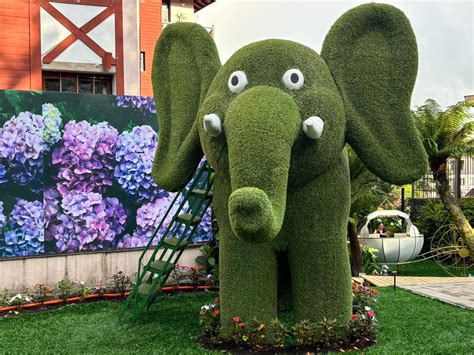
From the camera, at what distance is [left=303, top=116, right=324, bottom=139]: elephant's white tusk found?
4.35m

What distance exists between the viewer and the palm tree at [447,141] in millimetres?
10516

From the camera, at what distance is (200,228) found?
889cm

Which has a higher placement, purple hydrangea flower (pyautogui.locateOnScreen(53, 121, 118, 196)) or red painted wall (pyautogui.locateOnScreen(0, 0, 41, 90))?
red painted wall (pyautogui.locateOnScreen(0, 0, 41, 90))

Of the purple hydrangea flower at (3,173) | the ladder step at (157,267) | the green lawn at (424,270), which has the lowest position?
the green lawn at (424,270)

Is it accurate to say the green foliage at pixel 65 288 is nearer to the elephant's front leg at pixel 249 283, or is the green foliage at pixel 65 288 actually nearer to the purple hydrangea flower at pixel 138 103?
the purple hydrangea flower at pixel 138 103

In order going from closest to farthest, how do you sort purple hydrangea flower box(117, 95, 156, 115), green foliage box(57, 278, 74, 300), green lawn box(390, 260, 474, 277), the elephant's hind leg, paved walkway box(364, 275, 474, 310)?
the elephant's hind leg, paved walkway box(364, 275, 474, 310), green foliage box(57, 278, 74, 300), purple hydrangea flower box(117, 95, 156, 115), green lawn box(390, 260, 474, 277)

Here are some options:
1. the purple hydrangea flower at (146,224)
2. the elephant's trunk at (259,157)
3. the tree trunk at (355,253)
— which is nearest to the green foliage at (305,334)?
the elephant's trunk at (259,157)

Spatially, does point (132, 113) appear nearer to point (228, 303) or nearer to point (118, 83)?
point (228, 303)

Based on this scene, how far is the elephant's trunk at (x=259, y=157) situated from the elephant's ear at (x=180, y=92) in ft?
3.51

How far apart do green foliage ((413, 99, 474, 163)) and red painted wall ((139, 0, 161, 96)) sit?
11.3 m

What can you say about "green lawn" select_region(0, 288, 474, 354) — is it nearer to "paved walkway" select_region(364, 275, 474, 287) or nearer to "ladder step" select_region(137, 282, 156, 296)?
"ladder step" select_region(137, 282, 156, 296)

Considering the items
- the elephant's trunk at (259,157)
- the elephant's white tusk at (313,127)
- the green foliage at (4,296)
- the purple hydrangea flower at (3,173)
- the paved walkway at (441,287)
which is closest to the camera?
the elephant's trunk at (259,157)

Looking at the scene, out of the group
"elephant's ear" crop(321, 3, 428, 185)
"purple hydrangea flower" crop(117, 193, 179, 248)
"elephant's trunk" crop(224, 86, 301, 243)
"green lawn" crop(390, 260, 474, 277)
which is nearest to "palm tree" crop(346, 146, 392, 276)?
"green lawn" crop(390, 260, 474, 277)

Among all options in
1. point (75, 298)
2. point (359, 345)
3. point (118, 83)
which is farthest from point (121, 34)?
point (359, 345)
